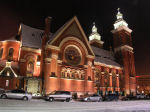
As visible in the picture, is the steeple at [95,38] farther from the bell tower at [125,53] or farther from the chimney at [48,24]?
the chimney at [48,24]

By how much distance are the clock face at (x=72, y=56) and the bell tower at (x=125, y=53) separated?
90.9 ft

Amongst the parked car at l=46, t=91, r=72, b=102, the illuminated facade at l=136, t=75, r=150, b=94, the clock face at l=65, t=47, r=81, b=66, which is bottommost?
the illuminated facade at l=136, t=75, r=150, b=94

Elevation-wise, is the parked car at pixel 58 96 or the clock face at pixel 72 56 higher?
the clock face at pixel 72 56

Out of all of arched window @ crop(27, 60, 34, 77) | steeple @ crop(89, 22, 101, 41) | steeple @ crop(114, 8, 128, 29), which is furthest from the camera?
steeple @ crop(89, 22, 101, 41)

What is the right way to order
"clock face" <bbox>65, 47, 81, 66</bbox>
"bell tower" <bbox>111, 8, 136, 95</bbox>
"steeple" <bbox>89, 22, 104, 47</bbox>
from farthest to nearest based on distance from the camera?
"steeple" <bbox>89, 22, 104, 47</bbox> → "bell tower" <bbox>111, 8, 136, 95</bbox> → "clock face" <bbox>65, 47, 81, 66</bbox>

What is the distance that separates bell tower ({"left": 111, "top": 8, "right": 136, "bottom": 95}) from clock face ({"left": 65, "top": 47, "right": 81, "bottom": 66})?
2770cm

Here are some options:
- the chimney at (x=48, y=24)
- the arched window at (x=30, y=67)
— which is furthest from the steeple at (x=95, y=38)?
the arched window at (x=30, y=67)

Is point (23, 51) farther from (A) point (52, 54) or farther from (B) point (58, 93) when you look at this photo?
(B) point (58, 93)

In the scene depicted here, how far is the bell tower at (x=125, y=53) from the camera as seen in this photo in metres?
58.6

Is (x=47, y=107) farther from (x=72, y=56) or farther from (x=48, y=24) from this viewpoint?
(x=48, y=24)

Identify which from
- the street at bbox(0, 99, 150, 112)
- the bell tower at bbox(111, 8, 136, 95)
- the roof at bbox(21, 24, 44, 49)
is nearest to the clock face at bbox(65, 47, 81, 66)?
the roof at bbox(21, 24, 44, 49)

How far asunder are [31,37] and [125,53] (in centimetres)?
4092

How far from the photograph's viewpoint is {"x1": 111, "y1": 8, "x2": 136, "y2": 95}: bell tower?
5856 cm

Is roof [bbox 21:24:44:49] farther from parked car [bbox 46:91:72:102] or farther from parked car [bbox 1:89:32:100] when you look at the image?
parked car [bbox 46:91:72:102]
